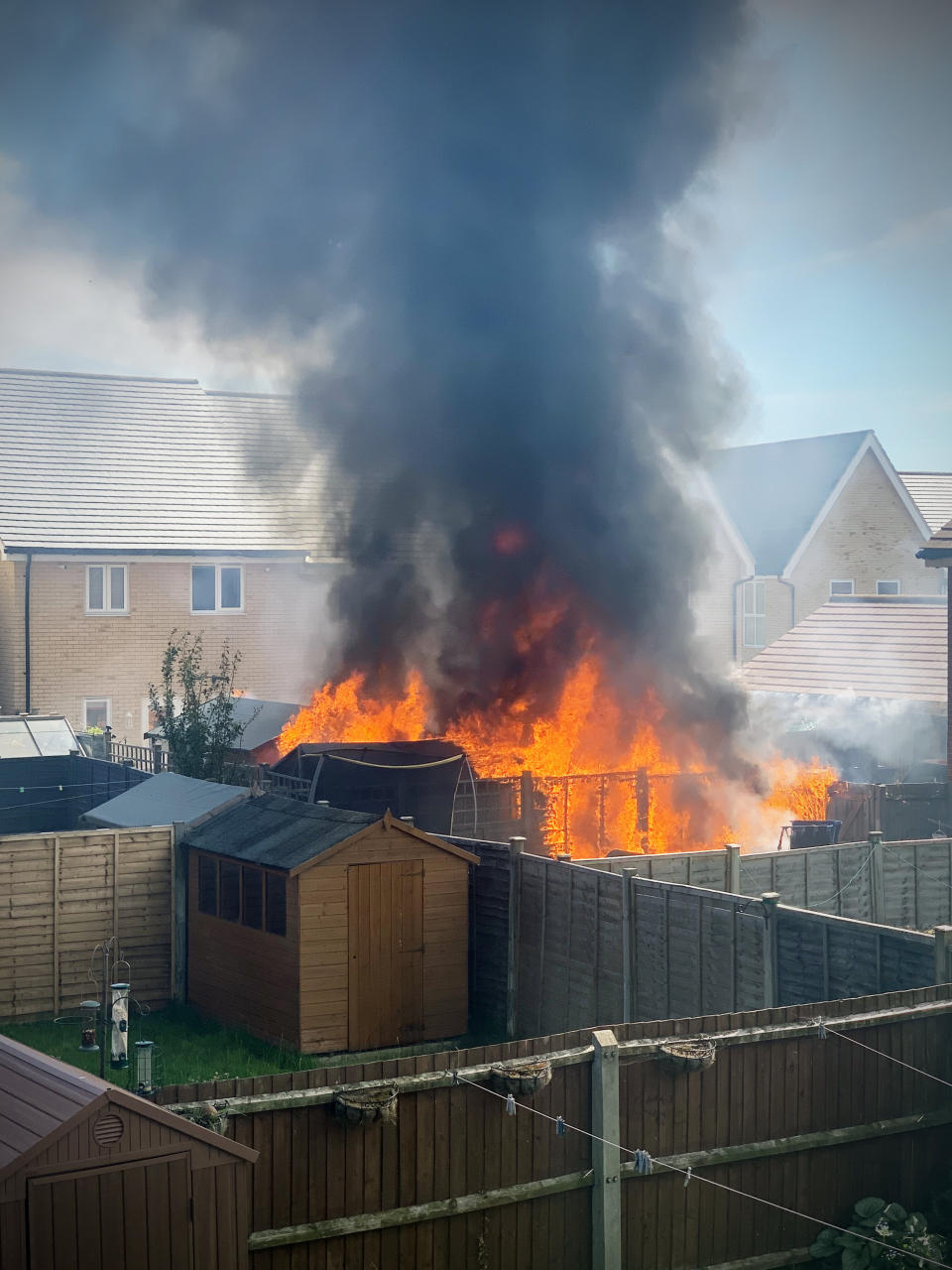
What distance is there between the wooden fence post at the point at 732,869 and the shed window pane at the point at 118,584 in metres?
23.8

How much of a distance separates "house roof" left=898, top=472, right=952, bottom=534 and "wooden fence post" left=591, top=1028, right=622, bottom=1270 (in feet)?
149

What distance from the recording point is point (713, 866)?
598 inches

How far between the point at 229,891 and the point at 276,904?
3.95ft

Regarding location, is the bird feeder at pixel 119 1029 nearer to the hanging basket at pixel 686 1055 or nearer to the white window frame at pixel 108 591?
the hanging basket at pixel 686 1055

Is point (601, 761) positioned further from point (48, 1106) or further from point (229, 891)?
point (48, 1106)

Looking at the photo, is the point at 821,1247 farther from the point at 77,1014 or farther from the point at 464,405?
the point at 464,405

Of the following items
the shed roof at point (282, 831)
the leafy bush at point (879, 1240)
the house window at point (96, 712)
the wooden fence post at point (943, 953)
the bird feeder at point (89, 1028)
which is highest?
the house window at point (96, 712)

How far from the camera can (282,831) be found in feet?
50.3

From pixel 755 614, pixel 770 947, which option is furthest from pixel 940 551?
pixel 755 614

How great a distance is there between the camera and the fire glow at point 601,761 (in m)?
22.6

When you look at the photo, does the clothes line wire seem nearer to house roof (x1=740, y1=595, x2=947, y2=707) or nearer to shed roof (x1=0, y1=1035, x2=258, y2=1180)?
shed roof (x1=0, y1=1035, x2=258, y2=1180)

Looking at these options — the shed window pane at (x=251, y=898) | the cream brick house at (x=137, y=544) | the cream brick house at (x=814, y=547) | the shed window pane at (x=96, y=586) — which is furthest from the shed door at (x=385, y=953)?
the cream brick house at (x=814, y=547)

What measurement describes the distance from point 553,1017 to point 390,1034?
167 centimetres

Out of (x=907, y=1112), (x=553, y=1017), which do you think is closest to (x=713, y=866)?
(x=553, y=1017)
